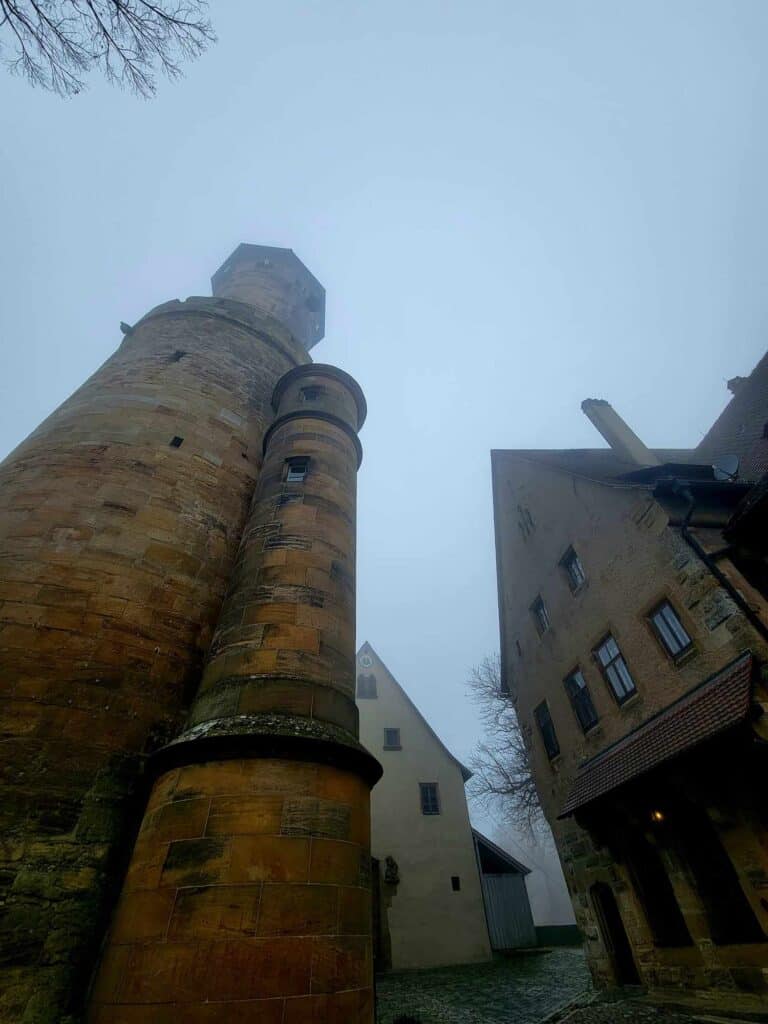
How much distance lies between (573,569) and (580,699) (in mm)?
2929

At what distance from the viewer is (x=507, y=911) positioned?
1650 centimetres

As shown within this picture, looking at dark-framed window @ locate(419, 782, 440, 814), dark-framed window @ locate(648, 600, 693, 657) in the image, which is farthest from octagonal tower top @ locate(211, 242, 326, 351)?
dark-framed window @ locate(419, 782, 440, 814)

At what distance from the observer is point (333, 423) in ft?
32.0

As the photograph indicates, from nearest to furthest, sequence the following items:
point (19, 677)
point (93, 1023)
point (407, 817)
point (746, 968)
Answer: point (93, 1023)
point (19, 677)
point (746, 968)
point (407, 817)

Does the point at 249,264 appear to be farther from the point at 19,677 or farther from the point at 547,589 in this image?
the point at 19,677

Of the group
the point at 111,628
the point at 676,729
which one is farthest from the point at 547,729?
the point at 111,628

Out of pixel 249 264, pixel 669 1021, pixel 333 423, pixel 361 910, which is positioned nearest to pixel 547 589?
pixel 333 423

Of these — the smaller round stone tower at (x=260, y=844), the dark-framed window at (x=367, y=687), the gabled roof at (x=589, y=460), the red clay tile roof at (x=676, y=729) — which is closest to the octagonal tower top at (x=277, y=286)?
the gabled roof at (x=589, y=460)

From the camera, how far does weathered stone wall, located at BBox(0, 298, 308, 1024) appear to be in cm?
423

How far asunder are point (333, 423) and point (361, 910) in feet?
25.2

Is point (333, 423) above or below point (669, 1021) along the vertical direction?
above

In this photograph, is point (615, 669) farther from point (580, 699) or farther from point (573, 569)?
point (573, 569)

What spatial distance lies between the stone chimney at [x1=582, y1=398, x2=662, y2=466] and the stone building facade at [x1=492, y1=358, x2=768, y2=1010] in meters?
0.06

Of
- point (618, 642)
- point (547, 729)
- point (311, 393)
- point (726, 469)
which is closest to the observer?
point (726, 469)
